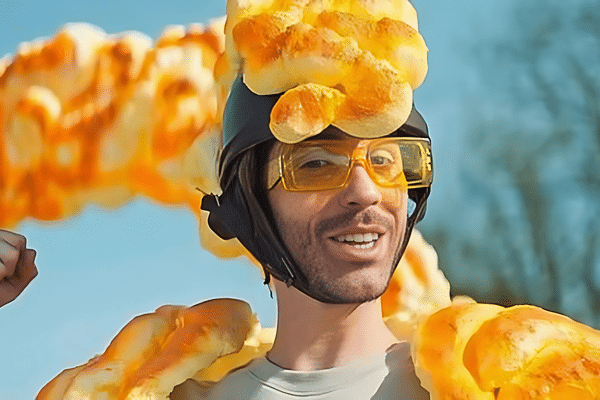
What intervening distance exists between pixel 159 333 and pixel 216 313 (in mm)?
158

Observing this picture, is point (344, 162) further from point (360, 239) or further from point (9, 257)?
point (9, 257)

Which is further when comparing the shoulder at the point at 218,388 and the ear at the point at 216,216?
the ear at the point at 216,216

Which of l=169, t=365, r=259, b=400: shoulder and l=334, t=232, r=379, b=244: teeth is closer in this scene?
l=334, t=232, r=379, b=244: teeth

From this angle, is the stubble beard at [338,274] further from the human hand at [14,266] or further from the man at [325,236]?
the human hand at [14,266]

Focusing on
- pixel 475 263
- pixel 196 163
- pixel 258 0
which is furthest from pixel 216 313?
pixel 475 263

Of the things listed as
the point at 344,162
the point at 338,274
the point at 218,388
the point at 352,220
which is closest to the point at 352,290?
the point at 338,274

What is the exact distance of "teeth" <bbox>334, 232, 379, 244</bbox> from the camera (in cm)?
171

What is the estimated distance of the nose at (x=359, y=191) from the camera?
65.9 inches

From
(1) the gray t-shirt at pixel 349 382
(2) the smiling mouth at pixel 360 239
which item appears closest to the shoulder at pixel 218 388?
(1) the gray t-shirt at pixel 349 382

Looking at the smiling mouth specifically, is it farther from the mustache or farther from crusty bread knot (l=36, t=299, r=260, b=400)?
crusty bread knot (l=36, t=299, r=260, b=400)

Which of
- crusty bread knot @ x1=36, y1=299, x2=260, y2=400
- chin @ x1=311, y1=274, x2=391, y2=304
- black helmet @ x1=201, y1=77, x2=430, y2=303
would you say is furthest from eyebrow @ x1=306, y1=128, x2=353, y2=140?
crusty bread knot @ x1=36, y1=299, x2=260, y2=400

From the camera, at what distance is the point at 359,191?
65.9 inches

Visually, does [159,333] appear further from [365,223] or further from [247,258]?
[365,223]

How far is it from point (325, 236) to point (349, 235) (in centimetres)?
5
